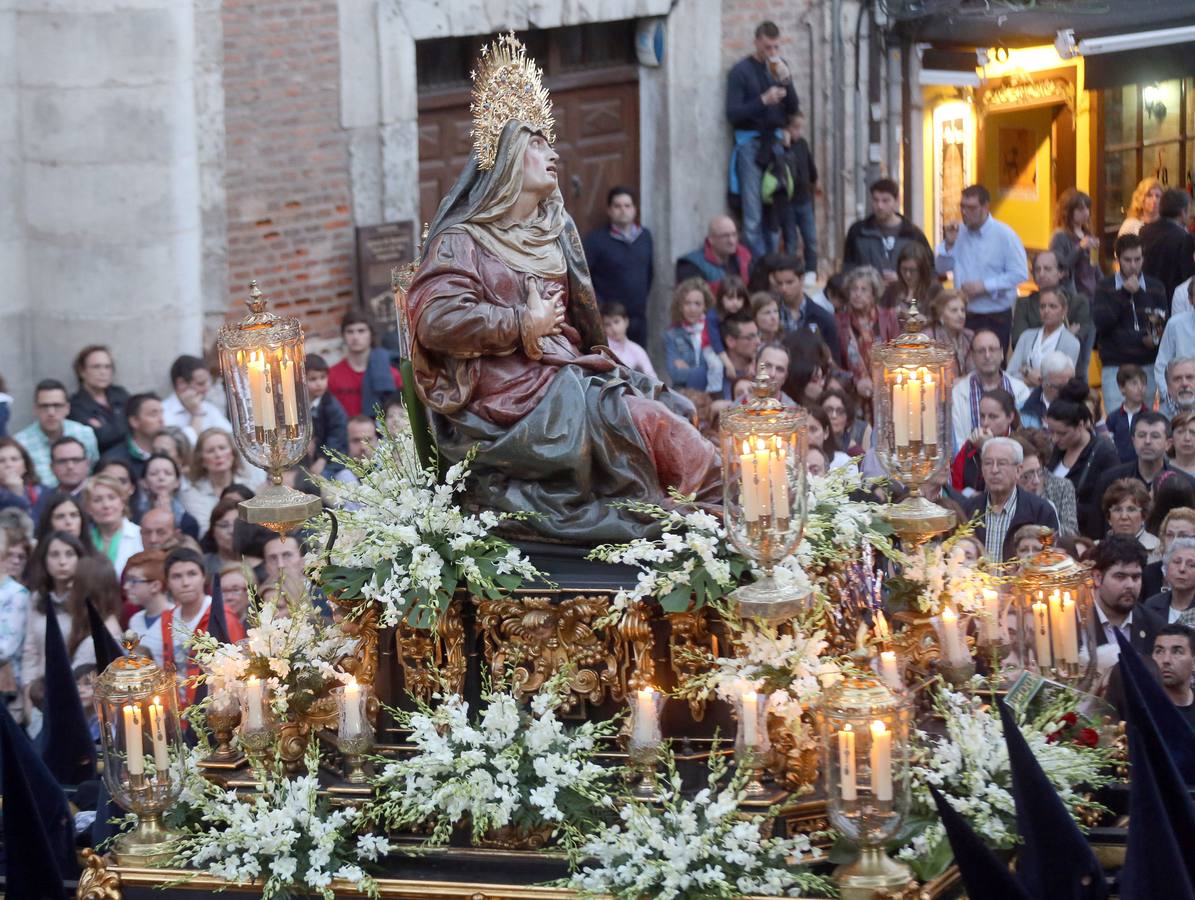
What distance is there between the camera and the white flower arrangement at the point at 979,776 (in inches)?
339

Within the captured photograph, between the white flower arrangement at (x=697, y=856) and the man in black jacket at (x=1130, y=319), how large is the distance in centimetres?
695

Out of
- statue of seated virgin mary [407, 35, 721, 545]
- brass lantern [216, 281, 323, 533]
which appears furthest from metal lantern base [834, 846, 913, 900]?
brass lantern [216, 281, 323, 533]

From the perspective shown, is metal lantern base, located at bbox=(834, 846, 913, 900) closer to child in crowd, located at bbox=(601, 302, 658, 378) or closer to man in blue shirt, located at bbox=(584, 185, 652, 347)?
child in crowd, located at bbox=(601, 302, 658, 378)

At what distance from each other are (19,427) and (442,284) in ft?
18.7

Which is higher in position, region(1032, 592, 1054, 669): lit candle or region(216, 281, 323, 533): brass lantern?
region(216, 281, 323, 533): brass lantern

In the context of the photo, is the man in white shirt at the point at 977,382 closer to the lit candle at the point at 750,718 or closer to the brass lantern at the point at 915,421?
the brass lantern at the point at 915,421

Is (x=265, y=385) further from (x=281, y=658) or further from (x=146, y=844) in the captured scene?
(x=146, y=844)

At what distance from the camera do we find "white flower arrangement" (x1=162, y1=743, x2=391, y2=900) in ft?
28.9

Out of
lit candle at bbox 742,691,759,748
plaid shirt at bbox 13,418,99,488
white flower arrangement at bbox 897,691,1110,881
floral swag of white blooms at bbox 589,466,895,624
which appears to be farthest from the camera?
plaid shirt at bbox 13,418,99,488

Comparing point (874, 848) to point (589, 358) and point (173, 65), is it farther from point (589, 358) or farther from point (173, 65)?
point (173, 65)

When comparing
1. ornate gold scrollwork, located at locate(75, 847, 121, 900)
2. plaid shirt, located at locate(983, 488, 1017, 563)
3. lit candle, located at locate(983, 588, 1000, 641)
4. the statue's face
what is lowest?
ornate gold scrollwork, located at locate(75, 847, 121, 900)

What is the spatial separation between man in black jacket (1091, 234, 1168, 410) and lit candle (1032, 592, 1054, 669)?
19.6 ft

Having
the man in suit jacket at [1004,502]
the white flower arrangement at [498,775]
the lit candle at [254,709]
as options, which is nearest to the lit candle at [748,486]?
the white flower arrangement at [498,775]

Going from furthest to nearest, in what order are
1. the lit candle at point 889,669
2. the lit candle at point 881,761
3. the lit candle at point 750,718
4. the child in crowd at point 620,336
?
the child in crowd at point 620,336, the lit candle at point 889,669, the lit candle at point 750,718, the lit candle at point 881,761
